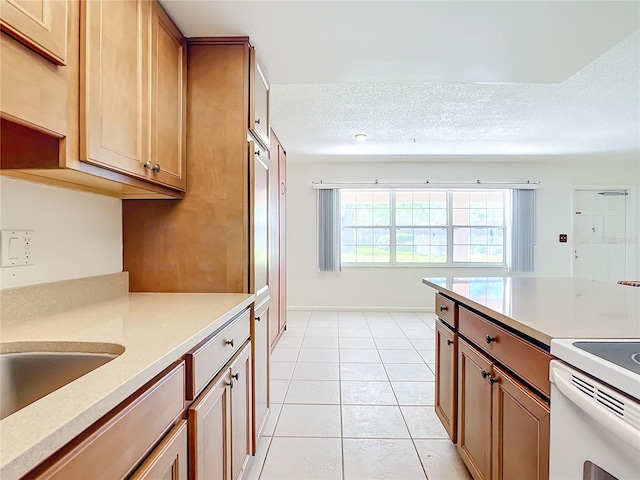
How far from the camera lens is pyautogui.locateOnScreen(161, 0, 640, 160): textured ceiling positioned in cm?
140

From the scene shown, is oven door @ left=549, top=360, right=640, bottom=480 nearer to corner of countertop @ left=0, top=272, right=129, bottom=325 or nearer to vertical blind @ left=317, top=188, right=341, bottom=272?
corner of countertop @ left=0, top=272, right=129, bottom=325

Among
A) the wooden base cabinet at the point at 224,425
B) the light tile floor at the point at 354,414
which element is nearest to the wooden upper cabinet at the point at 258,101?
the wooden base cabinet at the point at 224,425

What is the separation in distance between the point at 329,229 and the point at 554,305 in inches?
150

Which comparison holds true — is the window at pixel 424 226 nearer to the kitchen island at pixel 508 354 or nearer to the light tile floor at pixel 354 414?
the light tile floor at pixel 354 414

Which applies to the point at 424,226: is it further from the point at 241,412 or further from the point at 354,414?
the point at 241,412

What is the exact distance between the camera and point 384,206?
204 inches

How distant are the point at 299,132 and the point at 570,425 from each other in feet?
11.1

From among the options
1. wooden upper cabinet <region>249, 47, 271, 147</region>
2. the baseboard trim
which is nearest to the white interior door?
the baseboard trim

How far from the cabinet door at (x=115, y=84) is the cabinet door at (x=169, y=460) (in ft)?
2.63

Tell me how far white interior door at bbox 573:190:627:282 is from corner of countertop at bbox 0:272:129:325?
6102mm

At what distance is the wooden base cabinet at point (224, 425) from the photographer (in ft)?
3.14

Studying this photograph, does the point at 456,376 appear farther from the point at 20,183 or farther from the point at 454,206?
the point at 454,206

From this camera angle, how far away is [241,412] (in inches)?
54.9

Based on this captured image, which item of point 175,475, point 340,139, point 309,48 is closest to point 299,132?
point 340,139
